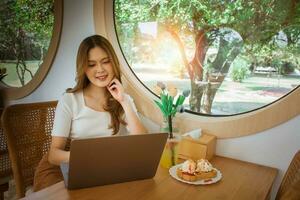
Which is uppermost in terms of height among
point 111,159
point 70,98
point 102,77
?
point 102,77

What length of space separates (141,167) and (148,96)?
0.67 m

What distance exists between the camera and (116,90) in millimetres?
1542

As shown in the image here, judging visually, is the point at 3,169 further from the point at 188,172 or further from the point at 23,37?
the point at 188,172

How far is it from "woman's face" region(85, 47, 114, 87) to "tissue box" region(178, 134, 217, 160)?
55 centimetres

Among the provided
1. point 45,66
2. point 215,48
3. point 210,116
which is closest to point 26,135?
point 45,66

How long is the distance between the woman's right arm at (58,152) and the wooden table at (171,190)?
0.31 m

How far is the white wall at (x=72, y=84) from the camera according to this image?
1282mm

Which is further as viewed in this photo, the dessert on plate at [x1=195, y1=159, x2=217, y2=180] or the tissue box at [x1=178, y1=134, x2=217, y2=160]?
the tissue box at [x1=178, y1=134, x2=217, y2=160]

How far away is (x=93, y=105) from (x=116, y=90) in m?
0.15

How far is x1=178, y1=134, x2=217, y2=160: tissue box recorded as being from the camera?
1300mm

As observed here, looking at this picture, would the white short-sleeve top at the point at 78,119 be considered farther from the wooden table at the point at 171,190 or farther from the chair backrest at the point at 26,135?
the wooden table at the point at 171,190

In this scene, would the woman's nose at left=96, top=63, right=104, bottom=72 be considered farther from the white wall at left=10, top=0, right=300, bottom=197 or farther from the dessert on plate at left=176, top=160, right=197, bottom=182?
the dessert on plate at left=176, top=160, right=197, bottom=182

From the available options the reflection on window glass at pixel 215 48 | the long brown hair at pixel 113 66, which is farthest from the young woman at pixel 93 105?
the reflection on window glass at pixel 215 48

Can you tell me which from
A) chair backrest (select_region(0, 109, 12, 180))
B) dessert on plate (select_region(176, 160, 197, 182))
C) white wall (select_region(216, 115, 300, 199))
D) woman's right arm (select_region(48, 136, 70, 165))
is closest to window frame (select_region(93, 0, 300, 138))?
white wall (select_region(216, 115, 300, 199))
